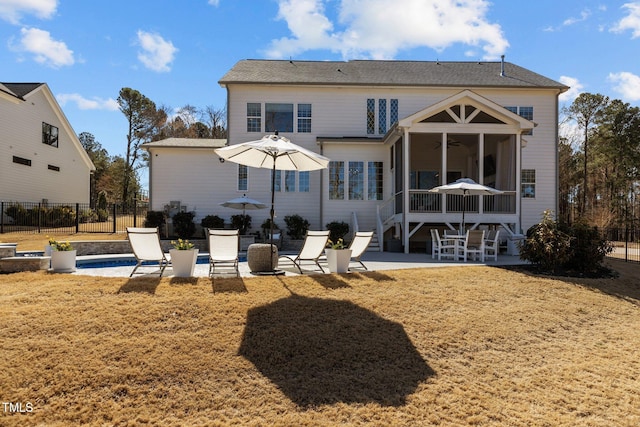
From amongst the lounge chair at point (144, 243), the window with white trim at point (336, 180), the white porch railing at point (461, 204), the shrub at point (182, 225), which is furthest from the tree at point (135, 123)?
the lounge chair at point (144, 243)

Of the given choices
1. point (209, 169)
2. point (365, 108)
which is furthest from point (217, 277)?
point (365, 108)

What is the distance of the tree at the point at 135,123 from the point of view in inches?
1555

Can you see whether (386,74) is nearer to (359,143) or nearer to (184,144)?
(359,143)

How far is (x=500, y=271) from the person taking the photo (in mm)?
9305

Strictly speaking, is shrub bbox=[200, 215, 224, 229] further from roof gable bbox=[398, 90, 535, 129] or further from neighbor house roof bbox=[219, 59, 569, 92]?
roof gable bbox=[398, 90, 535, 129]

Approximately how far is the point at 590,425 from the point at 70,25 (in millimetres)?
15377

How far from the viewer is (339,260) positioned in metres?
8.60

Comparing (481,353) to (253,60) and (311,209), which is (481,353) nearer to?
(311,209)

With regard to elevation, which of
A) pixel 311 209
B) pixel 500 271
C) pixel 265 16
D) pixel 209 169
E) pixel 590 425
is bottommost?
pixel 590 425

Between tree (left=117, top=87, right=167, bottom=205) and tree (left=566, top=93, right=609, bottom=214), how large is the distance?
41.3 m

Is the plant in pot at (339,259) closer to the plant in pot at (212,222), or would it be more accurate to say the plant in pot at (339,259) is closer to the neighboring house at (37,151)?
the plant in pot at (212,222)

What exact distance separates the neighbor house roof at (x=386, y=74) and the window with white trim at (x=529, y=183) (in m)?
4.30

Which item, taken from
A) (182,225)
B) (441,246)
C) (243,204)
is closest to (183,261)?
(441,246)

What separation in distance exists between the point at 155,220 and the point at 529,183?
18211 mm
